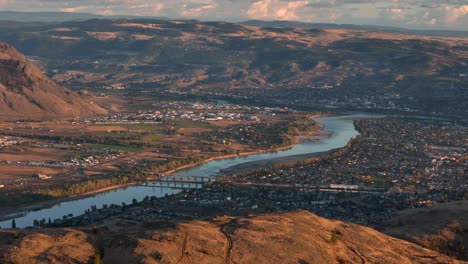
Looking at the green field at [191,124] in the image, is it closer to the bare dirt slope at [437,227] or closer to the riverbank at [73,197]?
the riverbank at [73,197]

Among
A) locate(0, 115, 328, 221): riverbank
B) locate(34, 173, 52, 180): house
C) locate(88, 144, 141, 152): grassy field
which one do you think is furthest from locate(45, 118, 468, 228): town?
locate(88, 144, 141, 152): grassy field

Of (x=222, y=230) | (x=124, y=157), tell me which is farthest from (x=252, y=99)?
(x=222, y=230)

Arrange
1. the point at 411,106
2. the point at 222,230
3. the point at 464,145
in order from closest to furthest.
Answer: the point at 222,230 < the point at 464,145 < the point at 411,106

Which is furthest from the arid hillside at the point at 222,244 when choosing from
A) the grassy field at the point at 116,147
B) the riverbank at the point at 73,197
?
the grassy field at the point at 116,147

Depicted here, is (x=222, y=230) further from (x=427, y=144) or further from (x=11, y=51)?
(x=11, y=51)

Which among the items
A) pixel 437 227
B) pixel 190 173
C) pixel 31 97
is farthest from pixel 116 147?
pixel 437 227

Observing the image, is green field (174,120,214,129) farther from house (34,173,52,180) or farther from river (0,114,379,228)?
house (34,173,52,180)

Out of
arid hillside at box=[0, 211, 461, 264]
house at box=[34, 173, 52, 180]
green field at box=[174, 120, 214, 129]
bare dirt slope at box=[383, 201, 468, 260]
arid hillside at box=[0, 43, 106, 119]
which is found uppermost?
arid hillside at box=[0, 211, 461, 264]
